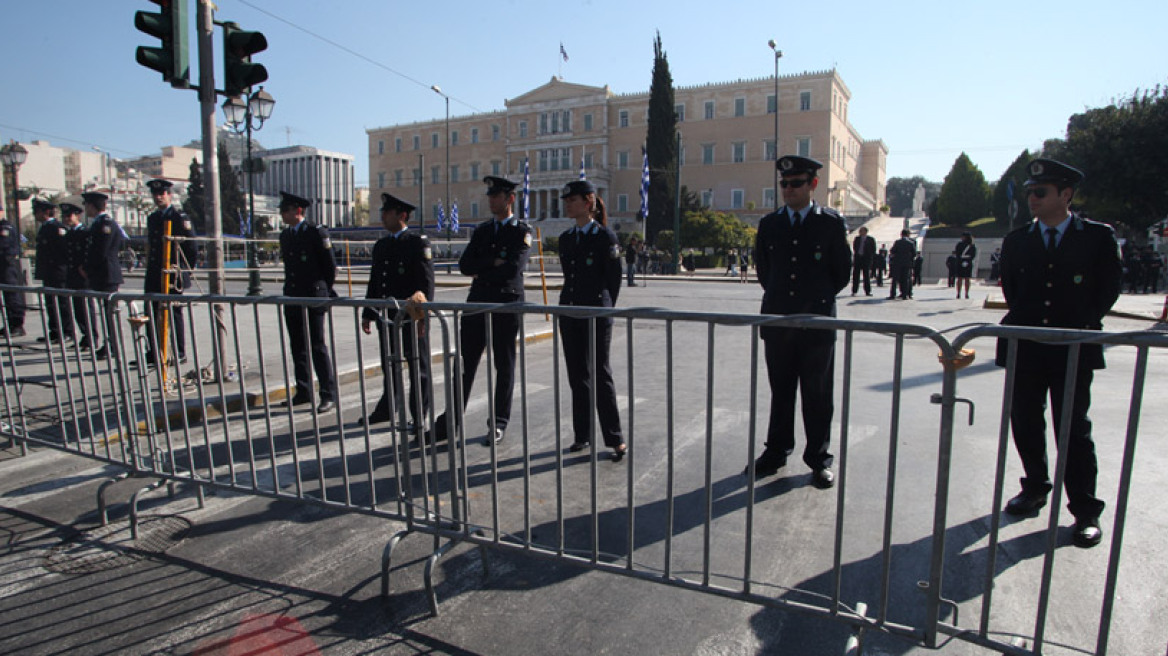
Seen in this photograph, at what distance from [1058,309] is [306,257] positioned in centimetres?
573

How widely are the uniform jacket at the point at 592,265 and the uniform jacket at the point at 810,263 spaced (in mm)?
1157

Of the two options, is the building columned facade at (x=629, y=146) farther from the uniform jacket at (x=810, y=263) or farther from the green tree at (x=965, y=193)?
the uniform jacket at (x=810, y=263)

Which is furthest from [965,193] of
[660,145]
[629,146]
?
[629,146]

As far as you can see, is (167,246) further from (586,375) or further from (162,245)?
(586,375)

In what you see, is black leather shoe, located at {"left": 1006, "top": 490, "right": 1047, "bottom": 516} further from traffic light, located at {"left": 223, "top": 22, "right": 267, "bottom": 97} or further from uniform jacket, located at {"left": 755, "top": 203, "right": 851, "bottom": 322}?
traffic light, located at {"left": 223, "top": 22, "right": 267, "bottom": 97}

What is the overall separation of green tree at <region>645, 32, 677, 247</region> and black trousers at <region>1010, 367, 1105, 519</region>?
55.7 meters

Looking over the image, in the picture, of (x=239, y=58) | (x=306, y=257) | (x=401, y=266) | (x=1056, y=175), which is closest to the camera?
(x=1056, y=175)

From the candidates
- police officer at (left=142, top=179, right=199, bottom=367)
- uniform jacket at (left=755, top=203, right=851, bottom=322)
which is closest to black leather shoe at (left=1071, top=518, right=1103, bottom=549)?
uniform jacket at (left=755, top=203, right=851, bottom=322)

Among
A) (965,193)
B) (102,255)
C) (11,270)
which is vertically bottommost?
(11,270)

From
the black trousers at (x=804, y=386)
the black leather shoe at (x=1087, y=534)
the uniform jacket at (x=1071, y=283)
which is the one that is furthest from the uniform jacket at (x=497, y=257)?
the black leather shoe at (x=1087, y=534)

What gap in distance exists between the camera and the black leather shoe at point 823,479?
4148 mm

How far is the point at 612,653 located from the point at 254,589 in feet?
5.57

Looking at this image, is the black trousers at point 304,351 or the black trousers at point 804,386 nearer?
the black trousers at point 804,386

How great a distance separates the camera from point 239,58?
693 cm
